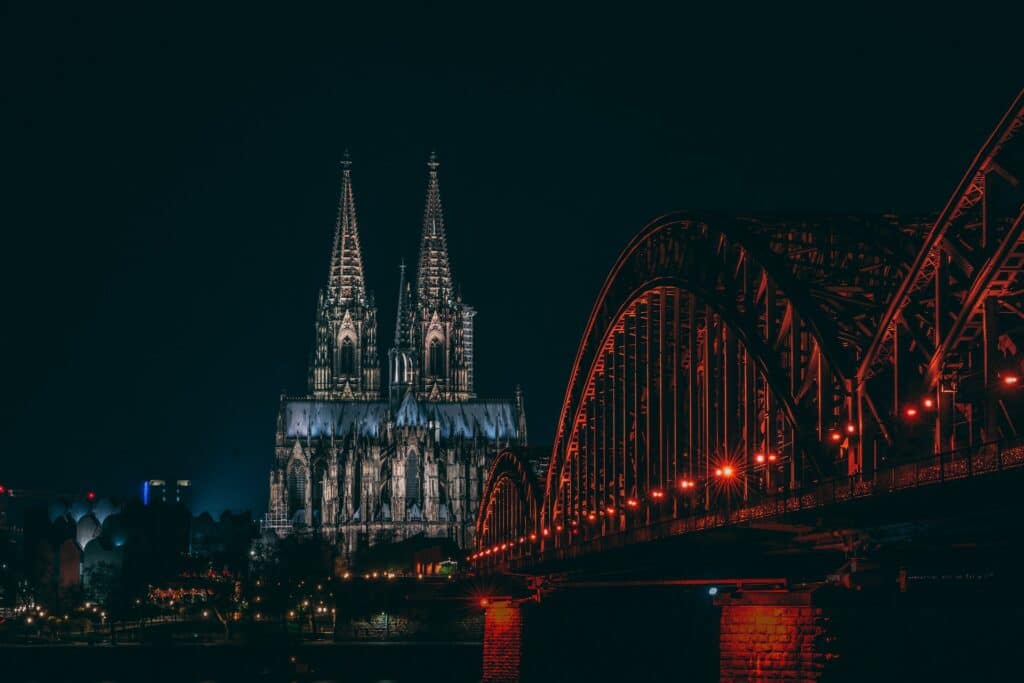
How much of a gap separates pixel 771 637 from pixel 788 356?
1098cm

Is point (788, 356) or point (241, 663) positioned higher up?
point (788, 356)

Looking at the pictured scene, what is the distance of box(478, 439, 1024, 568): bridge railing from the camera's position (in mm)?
45750

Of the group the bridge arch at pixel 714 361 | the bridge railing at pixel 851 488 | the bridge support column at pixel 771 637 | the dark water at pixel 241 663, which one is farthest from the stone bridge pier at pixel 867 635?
the dark water at pixel 241 663

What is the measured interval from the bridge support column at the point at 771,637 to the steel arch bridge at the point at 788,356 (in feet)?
9.90

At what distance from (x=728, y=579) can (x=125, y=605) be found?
129m

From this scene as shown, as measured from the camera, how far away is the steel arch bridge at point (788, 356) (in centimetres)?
5219

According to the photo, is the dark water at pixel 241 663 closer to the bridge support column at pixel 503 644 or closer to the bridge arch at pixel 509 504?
the bridge arch at pixel 509 504

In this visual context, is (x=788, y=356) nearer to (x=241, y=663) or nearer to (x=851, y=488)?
(x=851, y=488)

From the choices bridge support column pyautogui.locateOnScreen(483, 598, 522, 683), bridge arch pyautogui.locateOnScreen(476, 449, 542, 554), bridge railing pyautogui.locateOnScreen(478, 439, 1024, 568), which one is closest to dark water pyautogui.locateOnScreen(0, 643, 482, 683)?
bridge arch pyautogui.locateOnScreen(476, 449, 542, 554)

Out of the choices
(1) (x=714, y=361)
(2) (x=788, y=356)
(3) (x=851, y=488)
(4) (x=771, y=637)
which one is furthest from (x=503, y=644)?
(3) (x=851, y=488)

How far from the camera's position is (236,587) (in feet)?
653

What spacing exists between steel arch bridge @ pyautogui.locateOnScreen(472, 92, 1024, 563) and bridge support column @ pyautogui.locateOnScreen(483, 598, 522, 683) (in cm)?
457

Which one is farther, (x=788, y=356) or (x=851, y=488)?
(x=788, y=356)

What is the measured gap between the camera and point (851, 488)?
175 feet
